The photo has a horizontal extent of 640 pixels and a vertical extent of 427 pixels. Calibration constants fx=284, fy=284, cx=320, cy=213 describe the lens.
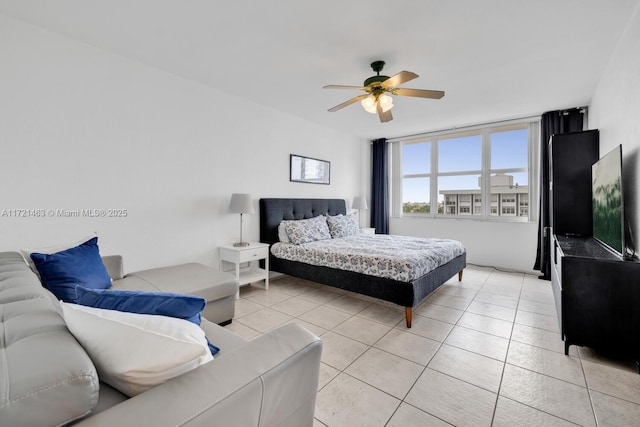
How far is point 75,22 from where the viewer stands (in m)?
2.20

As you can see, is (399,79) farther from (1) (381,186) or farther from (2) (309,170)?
(1) (381,186)

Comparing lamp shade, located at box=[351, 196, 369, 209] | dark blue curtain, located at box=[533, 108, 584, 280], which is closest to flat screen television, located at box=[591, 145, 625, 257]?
dark blue curtain, located at box=[533, 108, 584, 280]

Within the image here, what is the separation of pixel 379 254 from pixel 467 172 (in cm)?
319

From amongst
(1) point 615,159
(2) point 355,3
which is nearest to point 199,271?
(2) point 355,3

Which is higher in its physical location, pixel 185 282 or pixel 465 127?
pixel 465 127

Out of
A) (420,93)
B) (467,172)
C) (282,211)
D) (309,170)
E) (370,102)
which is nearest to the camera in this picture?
(420,93)

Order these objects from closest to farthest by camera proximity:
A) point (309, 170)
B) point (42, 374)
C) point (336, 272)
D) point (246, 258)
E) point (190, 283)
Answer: point (42, 374)
point (190, 283)
point (336, 272)
point (246, 258)
point (309, 170)

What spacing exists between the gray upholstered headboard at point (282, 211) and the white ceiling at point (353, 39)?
4.89 feet

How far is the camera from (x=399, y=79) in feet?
7.92

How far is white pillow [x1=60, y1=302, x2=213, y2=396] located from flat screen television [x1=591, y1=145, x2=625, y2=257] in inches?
109

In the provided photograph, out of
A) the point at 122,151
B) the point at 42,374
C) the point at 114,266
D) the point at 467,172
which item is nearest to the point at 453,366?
the point at 42,374

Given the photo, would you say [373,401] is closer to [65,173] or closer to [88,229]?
[88,229]

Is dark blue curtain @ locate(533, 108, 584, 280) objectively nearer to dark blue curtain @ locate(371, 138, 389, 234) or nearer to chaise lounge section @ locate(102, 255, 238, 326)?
dark blue curtain @ locate(371, 138, 389, 234)

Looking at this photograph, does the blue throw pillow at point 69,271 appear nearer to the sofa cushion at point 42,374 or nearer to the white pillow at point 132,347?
the sofa cushion at point 42,374
